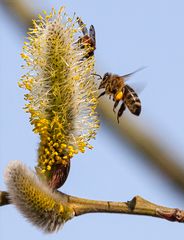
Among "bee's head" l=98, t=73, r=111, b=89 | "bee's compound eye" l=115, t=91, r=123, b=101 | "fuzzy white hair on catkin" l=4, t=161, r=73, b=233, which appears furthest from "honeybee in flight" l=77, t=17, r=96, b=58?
"fuzzy white hair on catkin" l=4, t=161, r=73, b=233

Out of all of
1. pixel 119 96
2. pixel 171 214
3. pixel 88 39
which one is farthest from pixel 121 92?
pixel 171 214

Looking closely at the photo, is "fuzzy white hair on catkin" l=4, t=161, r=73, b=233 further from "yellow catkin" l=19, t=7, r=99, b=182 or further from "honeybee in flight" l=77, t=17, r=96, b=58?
"honeybee in flight" l=77, t=17, r=96, b=58

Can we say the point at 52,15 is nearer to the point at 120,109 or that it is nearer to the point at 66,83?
the point at 66,83

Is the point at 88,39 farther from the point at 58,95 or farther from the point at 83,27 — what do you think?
the point at 58,95

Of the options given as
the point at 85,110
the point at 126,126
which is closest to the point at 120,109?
the point at 126,126

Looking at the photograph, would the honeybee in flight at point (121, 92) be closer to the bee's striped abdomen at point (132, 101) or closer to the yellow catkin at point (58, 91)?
the bee's striped abdomen at point (132, 101)

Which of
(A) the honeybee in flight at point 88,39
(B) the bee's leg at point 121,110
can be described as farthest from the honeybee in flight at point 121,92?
(A) the honeybee in flight at point 88,39
